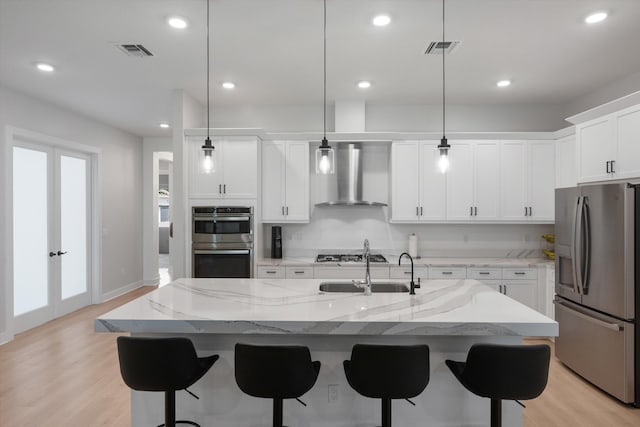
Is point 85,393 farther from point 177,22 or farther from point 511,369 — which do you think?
point 511,369

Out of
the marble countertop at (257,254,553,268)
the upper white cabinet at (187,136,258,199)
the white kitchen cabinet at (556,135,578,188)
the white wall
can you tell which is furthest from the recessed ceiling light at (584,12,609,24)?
the white wall

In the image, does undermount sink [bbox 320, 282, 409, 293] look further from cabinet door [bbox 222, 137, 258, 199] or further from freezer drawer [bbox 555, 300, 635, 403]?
cabinet door [bbox 222, 137, 258, 199]

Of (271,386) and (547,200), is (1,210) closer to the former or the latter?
(271,386)

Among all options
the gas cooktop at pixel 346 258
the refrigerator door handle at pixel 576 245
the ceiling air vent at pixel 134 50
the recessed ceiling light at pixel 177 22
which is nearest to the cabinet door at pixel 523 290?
the refrigerator door handle at pixel 576 245

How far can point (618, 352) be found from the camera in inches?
119

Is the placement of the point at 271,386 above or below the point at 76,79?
below

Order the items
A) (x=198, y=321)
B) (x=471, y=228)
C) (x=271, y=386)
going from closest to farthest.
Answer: (x=271, y=386) < (x=198, y=321) < (x=471, y=228)

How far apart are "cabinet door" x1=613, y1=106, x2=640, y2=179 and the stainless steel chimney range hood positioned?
8.25ft

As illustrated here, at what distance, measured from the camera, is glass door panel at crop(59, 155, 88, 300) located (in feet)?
17.9

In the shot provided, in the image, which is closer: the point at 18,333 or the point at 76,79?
the point at 76,79

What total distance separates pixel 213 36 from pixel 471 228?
3.81 m

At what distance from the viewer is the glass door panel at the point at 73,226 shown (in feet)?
17.9

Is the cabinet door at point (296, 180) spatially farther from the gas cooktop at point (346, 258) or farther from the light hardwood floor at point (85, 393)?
the light hardwood floor at point (85, 393)

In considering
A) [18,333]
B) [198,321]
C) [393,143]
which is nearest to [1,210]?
[18,333]
